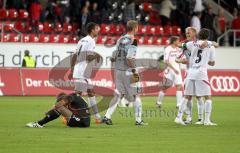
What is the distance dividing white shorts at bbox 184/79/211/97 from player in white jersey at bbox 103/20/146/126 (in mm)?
1471

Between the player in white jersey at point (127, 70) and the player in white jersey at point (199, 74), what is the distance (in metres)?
1.40

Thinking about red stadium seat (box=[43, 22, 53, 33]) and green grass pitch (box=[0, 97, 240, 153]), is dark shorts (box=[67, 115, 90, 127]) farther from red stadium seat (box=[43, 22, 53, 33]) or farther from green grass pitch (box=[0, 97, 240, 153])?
red stadium seat (box=[43, 22, 53, 33])

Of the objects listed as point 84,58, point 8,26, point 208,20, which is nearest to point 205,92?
point 84,58

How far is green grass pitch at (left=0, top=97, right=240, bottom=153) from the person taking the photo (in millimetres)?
13875

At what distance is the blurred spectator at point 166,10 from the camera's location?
137 ft

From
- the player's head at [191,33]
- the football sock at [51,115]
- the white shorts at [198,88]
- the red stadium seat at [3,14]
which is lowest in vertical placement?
the football sock at [51,115]

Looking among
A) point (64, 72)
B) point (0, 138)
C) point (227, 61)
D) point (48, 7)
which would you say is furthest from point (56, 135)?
point (227, 61)

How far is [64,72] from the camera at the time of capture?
1277 inches

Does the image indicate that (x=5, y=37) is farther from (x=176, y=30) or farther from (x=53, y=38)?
(x=176, y=30)

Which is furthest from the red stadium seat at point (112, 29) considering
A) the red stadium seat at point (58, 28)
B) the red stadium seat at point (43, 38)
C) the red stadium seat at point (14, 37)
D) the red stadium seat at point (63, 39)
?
the red stadium seat at point (14, 37)

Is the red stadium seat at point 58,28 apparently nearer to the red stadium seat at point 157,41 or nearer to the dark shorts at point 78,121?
the red stadium seat at point 157,41

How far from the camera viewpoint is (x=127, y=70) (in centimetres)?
1930

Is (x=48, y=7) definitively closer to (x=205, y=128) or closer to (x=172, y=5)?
(x=172, y=5)

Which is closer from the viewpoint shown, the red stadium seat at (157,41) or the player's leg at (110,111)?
the player's leg at (110,111)
